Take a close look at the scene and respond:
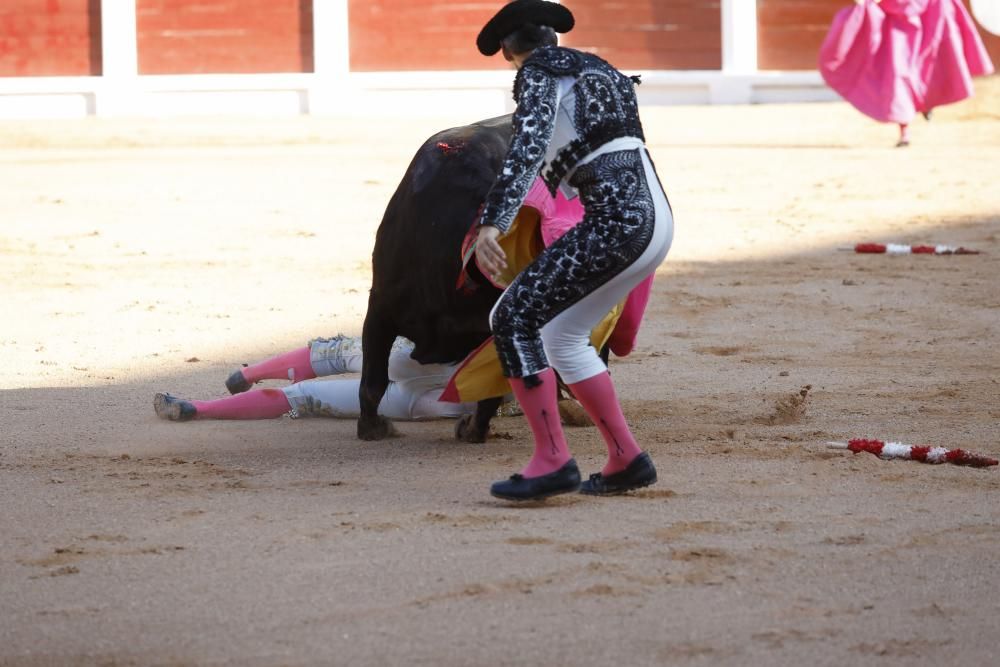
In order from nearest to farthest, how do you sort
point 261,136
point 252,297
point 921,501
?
1. point 921,501
2. point 252,297
3. point 261,136

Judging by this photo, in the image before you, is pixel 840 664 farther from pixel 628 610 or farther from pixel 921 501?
pixel 921 501

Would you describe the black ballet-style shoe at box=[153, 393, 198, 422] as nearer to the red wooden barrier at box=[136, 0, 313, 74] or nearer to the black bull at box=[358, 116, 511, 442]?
the black bull at box=[358, 116, 511, 442]

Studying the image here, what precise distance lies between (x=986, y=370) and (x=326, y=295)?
2.74 m

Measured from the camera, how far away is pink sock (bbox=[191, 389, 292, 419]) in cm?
398

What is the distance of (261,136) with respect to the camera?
12508mm

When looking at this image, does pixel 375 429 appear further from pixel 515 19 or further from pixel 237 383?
pixel 515 19

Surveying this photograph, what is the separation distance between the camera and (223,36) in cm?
1498

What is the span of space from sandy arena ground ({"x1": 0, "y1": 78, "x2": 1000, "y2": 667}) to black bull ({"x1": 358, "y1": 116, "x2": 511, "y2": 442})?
18 cm

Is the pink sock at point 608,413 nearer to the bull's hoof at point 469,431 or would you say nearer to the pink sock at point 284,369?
the bull's hoof at point 469,431

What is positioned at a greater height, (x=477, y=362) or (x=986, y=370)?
(x=477, y=362)

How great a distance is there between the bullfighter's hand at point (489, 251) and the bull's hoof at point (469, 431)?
0.95 meters

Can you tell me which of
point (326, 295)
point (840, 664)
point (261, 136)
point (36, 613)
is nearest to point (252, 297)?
point (326, 295)

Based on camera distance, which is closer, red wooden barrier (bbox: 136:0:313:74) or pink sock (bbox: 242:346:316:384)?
pink sock (bbox: 242:346:316:384)

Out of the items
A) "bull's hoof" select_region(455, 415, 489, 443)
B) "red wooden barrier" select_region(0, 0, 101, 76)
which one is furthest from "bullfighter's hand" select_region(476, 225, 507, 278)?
"red wooden barrier" select_region(0, 0, 101, 76)
